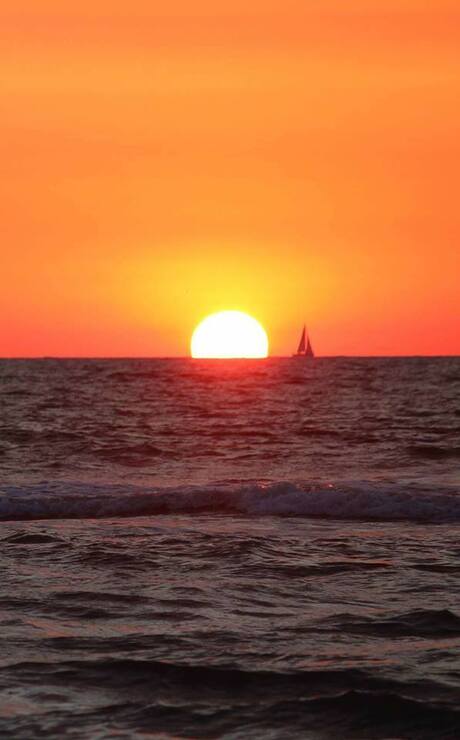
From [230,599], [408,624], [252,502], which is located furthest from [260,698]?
[252,502]

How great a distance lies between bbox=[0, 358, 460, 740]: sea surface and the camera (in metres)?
9.34

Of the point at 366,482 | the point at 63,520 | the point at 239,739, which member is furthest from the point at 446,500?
the point at 239,739

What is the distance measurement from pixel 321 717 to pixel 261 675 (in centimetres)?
105

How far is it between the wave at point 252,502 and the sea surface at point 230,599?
70mm

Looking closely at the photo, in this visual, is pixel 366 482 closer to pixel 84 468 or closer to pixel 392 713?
pixel 84 468

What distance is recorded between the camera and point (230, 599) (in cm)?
1332

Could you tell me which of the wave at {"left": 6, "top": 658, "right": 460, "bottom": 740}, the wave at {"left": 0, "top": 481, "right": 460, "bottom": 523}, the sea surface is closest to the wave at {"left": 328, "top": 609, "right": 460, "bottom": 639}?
the sea surface

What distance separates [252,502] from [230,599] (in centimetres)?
1017

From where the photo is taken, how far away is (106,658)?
10695mm

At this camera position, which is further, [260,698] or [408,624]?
[408,624]

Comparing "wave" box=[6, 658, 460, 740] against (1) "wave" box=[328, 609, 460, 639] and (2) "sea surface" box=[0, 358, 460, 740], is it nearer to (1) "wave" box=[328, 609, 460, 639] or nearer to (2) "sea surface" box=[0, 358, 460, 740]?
(2) "sea surface" box=[0, 358, 460, 740]

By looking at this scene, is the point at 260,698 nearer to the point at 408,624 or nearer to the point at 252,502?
the point at 408,624

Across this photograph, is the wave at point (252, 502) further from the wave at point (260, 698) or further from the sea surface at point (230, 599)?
the wave at point (260, 698)

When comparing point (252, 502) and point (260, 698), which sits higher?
point (252, 502)
